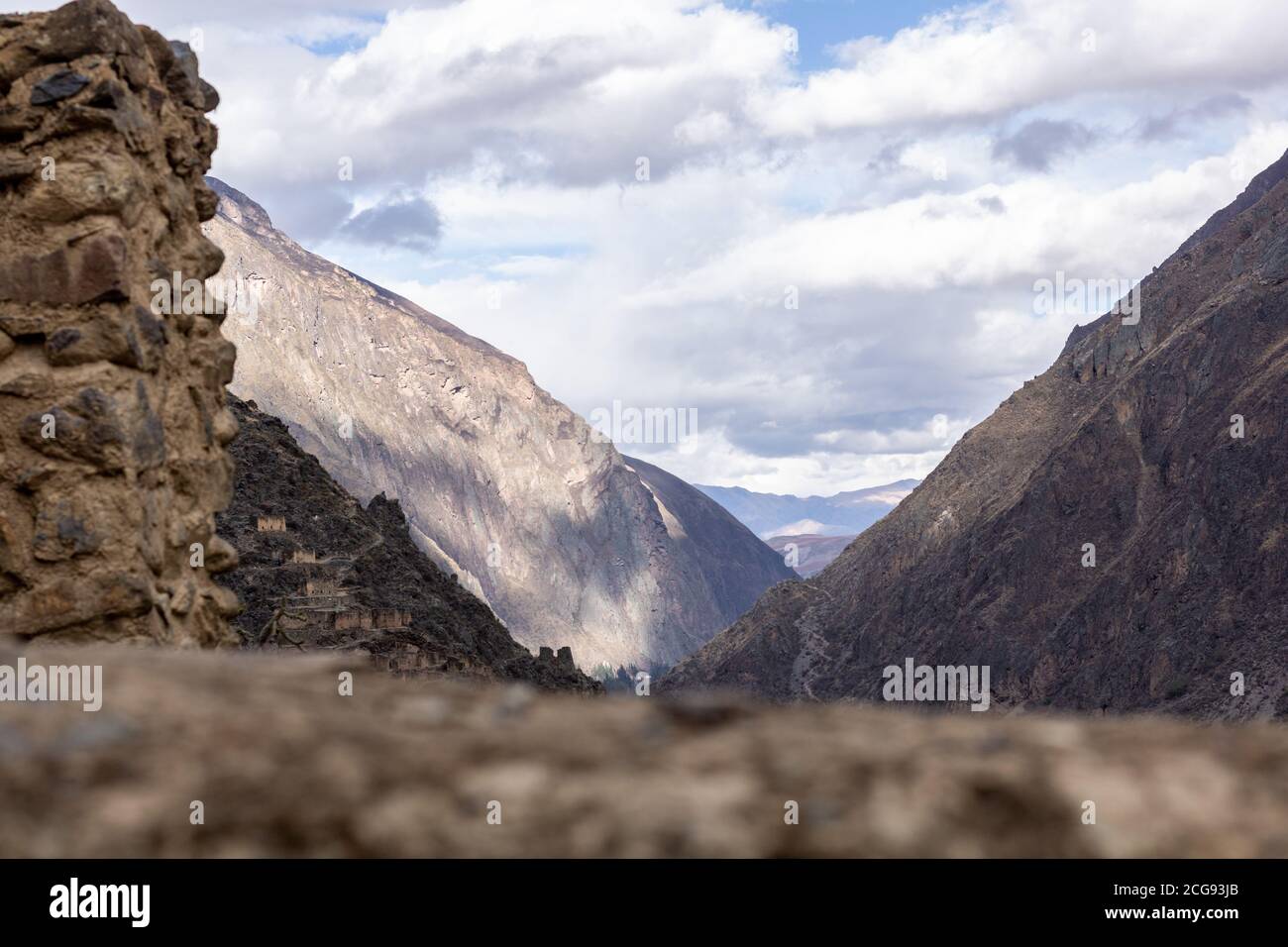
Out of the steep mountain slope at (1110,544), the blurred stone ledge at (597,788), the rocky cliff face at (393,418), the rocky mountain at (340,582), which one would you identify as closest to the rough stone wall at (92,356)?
the blurred stone ledge at (597,788)

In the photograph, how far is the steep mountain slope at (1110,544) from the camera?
241 ft

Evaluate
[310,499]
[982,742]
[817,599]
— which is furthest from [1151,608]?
[982,742]

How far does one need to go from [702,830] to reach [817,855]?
0.36m

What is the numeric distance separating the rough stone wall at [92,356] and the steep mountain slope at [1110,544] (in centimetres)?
5645

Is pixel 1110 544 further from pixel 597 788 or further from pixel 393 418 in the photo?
pixel 393 418

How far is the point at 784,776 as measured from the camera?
4.74 meters

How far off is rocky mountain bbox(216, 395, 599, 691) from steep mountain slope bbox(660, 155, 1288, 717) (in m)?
34.6

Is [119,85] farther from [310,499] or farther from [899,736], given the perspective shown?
[310,499]

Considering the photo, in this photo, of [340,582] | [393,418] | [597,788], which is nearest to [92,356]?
[597,788]

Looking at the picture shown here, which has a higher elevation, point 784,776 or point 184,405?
point 184,405

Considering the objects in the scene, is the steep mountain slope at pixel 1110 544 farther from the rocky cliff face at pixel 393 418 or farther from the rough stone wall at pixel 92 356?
the rocky cliff face at pixel 393 418

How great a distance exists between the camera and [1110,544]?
293 ft

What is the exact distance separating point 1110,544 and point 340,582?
201ft
